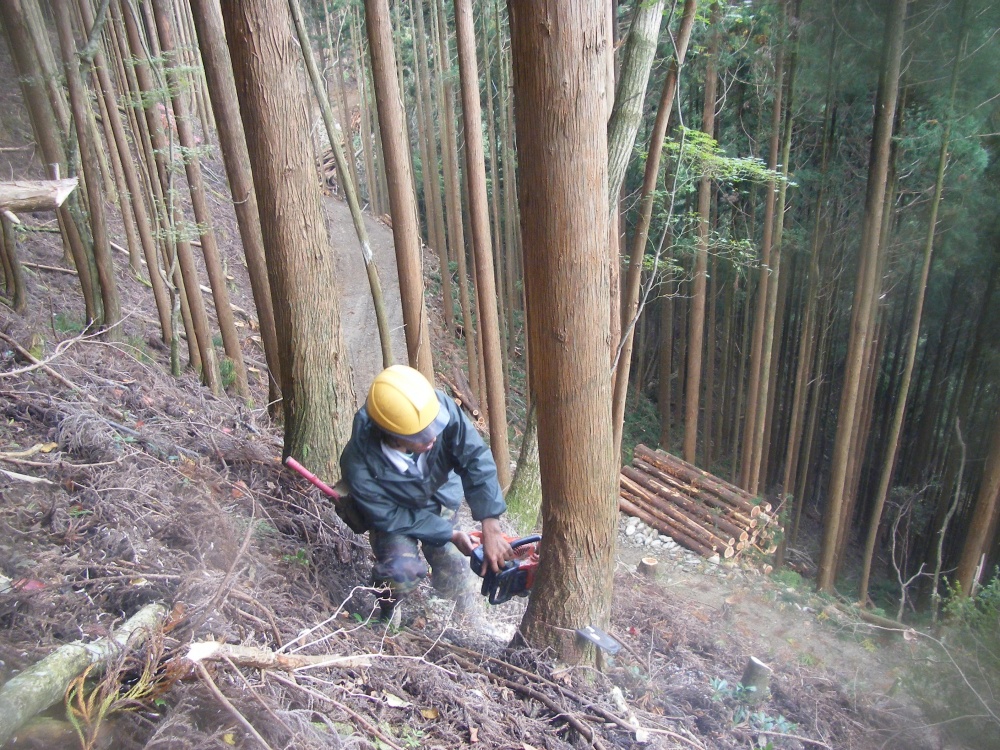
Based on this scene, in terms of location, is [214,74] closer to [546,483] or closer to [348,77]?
[546,483]

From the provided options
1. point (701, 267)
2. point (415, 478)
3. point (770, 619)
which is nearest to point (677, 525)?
point (770, 619)

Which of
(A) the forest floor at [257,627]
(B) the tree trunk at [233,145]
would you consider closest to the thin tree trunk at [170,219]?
(A) the forest floor at [257,627]

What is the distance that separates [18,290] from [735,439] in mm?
13123

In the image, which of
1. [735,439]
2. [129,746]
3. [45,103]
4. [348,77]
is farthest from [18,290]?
[348,77]

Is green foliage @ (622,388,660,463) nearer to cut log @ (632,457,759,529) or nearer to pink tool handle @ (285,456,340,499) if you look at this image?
cut log @ (632,457,759,529)

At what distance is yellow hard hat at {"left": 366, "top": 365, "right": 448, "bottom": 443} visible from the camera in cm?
299

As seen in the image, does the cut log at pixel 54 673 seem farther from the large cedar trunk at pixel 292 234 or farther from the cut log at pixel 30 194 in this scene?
the large cedar trunk at pixel 292 234

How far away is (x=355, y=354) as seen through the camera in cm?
→ 1253

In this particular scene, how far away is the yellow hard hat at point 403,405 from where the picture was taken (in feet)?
9.80

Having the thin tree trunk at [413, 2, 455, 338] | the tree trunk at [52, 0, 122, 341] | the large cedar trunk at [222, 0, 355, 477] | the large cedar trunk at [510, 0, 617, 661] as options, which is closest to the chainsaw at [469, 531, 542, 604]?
the large cedar trunk at [510, 0, 617, 661]

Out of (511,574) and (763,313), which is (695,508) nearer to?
(763,313)

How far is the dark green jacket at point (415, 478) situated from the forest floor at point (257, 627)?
1.65 feet

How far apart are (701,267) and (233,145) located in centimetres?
793

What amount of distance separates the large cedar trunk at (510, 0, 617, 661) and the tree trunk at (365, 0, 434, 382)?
3.46 m
